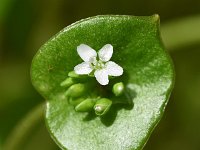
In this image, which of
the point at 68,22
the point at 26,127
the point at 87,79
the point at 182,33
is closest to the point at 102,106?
the point at 87,79

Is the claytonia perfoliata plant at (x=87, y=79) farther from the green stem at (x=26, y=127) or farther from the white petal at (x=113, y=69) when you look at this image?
the green stem at (x=26, y=127)

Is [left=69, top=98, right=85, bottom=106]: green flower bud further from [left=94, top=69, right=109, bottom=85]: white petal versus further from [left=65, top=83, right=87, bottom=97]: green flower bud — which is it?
[left=94, top=69, right=109, bottom=85]: white petal

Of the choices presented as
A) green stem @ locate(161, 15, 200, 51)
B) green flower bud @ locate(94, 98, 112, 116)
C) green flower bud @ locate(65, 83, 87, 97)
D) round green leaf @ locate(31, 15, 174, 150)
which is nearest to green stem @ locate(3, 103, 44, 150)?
round green leaf @ locate(31, 15, 174, 150)

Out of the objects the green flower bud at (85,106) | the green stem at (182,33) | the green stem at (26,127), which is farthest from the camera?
the green stem at (182,33)

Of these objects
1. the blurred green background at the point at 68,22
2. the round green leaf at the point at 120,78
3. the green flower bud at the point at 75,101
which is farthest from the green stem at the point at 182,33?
the green flower bud at the point at 75,101

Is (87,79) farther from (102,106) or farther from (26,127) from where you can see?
(26,127)

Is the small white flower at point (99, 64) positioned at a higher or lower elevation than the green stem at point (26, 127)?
higher

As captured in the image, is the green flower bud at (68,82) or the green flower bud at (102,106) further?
the green flower bud at (68,82)
